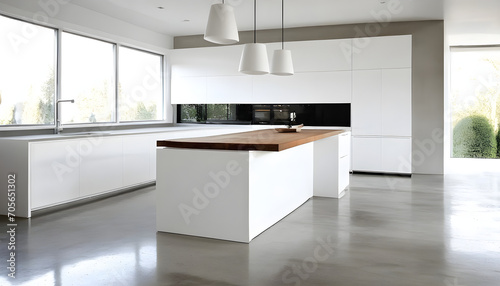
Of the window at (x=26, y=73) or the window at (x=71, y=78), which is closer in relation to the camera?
the window at (x=26, y=73)

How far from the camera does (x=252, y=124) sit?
8195mm

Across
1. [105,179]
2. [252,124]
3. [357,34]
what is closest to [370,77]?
[357,34]

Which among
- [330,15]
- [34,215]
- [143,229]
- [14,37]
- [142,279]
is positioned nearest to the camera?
[142,279]

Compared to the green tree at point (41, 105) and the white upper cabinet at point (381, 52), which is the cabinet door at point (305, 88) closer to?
the white upper cabinet at point (381, 52)

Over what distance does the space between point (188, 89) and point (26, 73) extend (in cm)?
360

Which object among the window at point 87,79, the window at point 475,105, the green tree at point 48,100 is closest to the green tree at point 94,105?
the window at point 87,79

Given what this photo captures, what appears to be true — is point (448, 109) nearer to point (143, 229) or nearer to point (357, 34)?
point (357, 34)

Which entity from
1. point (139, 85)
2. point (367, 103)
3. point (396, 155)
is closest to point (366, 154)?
point (396, 155)

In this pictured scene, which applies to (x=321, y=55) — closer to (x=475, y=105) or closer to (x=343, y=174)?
(x=343, y=174)

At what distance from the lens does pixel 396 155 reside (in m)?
7.29

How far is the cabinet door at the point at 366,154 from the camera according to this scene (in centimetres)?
737

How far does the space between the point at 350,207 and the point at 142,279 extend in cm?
277

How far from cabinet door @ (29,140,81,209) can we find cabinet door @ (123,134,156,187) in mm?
893

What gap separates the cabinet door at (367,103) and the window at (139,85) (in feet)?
12.4
